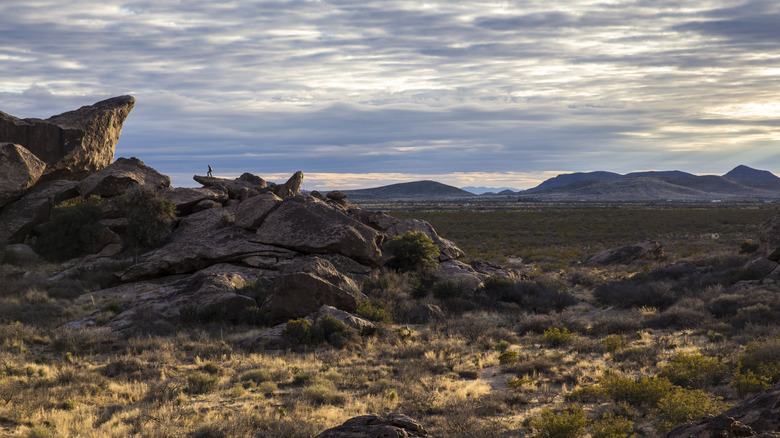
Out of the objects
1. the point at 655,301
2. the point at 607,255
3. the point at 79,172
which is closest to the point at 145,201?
the point at 79,172

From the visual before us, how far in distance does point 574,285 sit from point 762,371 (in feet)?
55.2

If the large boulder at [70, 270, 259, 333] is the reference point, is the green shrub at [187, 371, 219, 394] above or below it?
below

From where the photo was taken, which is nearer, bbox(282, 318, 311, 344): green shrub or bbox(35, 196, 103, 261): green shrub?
bbox(282, 318, 311, 344): green shrub

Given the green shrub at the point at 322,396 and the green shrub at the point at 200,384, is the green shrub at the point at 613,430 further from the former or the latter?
the green shrub at the point at 200,384

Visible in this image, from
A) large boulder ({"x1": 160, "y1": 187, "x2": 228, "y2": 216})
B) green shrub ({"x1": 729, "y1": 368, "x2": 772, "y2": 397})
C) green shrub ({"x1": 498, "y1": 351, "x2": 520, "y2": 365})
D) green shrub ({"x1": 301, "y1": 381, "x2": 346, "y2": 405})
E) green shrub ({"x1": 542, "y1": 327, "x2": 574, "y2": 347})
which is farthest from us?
large boulder ({"x1": 160, "y1": 187, "x2": 228, "y2": 216})

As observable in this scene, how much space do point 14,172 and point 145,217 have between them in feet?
35.1

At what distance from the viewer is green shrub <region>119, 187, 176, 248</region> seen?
83.0 feet

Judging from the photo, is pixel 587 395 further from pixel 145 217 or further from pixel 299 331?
pixel 145 217

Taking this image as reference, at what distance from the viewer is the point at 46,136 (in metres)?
32.3

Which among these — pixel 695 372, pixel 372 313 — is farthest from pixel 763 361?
pixel 372 313

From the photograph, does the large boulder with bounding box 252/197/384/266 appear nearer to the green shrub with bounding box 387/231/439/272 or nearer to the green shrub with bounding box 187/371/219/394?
the green shrub with bounding box 387/231/439/272

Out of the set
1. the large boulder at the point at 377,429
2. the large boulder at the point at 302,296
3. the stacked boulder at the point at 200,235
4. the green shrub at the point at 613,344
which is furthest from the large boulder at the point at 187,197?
the large boulder at the point at 377,429

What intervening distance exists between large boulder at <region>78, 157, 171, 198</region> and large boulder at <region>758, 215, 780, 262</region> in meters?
32.8

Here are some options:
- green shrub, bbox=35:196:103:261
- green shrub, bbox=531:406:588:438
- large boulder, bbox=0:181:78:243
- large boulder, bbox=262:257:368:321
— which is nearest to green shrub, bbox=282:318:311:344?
large boulder, bbox=262:257:368:321
